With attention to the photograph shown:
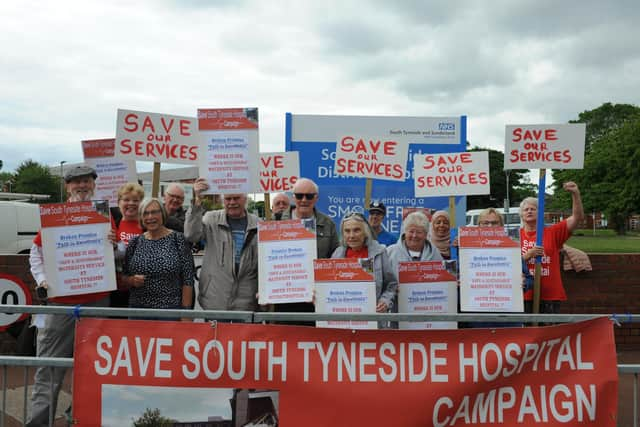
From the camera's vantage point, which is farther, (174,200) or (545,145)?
(174,200)

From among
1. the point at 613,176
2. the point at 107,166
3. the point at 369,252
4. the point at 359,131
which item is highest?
the point at 613,176

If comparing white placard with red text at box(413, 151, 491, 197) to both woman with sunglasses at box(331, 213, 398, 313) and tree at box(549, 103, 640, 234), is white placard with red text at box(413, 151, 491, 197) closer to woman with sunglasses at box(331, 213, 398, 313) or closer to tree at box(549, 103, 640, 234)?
woman with sunglasses at box(331, 213, 398, 313)

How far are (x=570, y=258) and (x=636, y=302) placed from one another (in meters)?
1.14

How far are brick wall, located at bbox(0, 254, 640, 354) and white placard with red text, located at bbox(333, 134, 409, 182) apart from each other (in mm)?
3174

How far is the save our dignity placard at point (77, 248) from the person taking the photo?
407 centimetres

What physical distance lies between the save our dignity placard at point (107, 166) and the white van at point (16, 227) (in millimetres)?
8242

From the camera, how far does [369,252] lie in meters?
4.29

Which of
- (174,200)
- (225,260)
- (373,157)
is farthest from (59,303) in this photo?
(373,157)

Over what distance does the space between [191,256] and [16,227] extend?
404 inches

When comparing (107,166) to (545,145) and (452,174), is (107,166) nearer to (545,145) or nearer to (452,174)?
(452,174)

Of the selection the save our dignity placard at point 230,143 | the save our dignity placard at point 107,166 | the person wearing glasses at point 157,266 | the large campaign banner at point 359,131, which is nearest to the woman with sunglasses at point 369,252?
the save our dignity placard at point 230,143

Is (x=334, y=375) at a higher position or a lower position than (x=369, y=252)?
lower

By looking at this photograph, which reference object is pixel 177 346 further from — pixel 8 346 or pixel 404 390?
pixel 8 346

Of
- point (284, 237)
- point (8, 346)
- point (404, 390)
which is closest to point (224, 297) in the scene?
point (284, 237)
